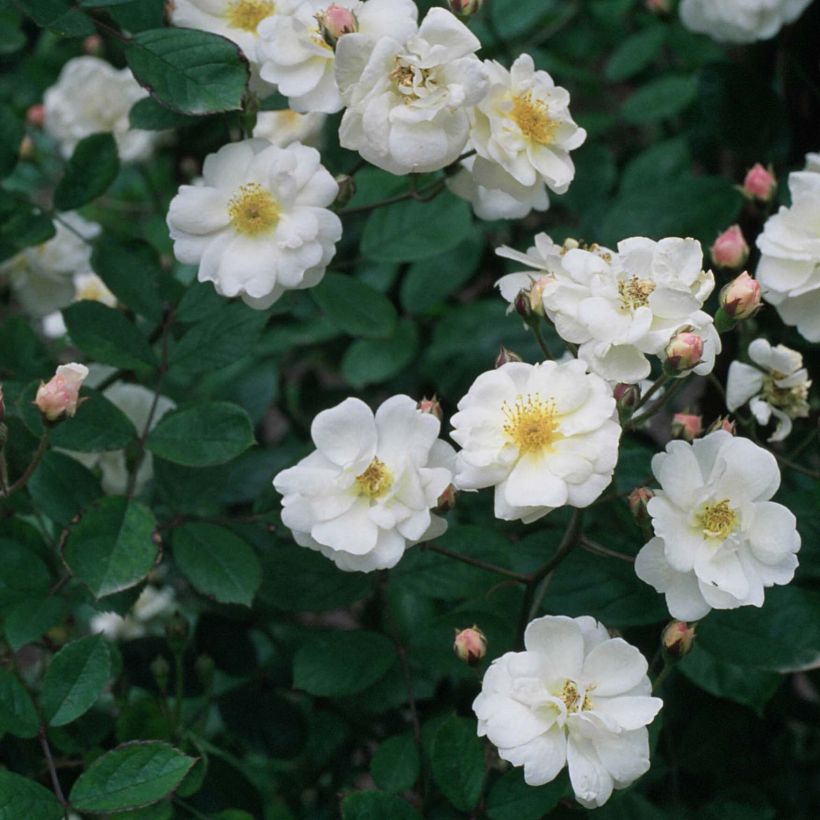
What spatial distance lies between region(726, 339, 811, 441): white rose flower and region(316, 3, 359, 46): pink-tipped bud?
0.46 metres

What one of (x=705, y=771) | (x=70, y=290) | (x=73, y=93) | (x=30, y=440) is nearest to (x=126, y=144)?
(x=73, y=93)

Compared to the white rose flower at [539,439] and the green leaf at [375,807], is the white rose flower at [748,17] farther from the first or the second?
the green leaf at [375,807]

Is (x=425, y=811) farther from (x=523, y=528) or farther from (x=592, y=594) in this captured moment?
(x=523, y=528)

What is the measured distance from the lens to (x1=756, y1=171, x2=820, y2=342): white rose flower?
1.10m

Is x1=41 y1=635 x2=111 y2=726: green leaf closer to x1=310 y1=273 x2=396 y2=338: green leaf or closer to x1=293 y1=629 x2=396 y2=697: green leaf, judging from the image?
x1=293 y1=629 x2=396 y2=697: green leaf

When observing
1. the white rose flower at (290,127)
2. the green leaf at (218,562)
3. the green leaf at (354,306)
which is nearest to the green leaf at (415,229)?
the green leaf at (354,306)

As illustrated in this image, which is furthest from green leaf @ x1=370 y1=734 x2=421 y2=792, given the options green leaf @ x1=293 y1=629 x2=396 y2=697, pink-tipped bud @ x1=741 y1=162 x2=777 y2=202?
pink-tipped bud @ x1=741 y1=162 x2=777 y2=202

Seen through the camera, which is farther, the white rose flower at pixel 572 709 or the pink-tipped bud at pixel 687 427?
the pink-tipped bud at pixel 687 427

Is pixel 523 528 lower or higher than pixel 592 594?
lower

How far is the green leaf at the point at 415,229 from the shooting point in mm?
1401

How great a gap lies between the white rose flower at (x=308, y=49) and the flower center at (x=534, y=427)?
1.07 ft

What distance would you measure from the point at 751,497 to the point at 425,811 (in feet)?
1.43

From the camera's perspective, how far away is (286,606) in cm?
115

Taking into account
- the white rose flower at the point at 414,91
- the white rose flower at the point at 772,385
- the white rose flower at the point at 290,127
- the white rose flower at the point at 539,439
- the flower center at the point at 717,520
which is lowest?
the white rose flower at the point at 290,127
